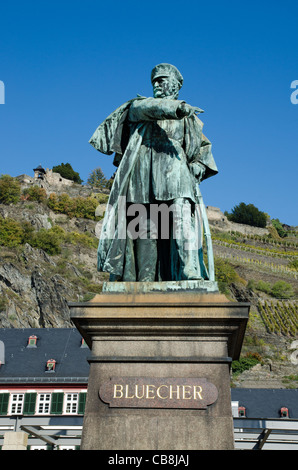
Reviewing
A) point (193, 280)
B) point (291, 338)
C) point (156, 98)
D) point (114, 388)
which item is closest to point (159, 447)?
point (114, 388)

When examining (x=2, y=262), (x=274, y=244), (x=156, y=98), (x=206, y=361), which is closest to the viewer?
(x=206, y=361)

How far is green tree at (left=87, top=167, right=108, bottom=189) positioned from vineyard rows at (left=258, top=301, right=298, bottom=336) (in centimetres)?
5353

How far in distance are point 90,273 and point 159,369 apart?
248 ft

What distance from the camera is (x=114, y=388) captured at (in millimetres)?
4246

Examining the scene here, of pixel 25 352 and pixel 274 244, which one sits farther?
pixel 274 244

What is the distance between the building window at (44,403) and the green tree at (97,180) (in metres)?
89.4

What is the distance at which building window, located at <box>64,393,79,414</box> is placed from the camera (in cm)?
2855

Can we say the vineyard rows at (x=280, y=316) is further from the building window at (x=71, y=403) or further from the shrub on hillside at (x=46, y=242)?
the building window at (x=71, y=403)

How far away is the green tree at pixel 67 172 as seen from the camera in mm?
120375

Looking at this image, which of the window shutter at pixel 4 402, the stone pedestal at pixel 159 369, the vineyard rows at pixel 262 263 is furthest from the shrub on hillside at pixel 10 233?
the stone pedestal at pixel 159 369

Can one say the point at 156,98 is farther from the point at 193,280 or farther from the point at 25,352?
the point at 25,352

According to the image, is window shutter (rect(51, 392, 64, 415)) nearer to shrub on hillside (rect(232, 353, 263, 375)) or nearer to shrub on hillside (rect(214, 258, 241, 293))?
shrub on hillside (rect(232, 353, 263, 375))

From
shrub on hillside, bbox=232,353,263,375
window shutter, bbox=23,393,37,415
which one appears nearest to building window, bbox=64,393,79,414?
window shutter, bbox=23,393,37,415

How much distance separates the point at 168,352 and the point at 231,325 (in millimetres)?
492
